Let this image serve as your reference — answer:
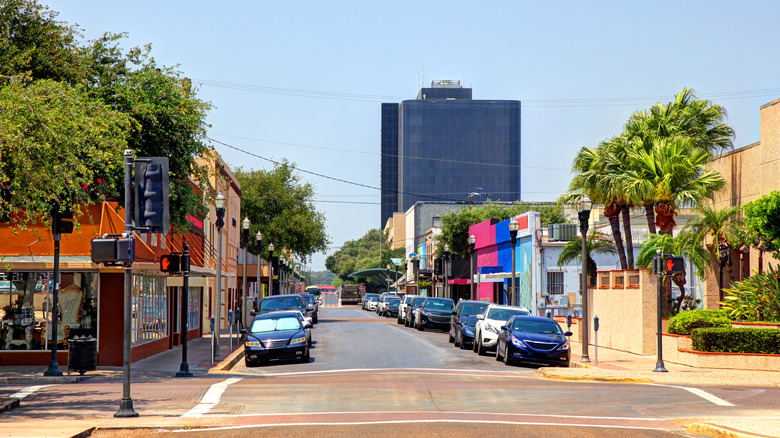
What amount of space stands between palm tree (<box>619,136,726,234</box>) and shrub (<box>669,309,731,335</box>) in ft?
14.2

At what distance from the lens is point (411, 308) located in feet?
161

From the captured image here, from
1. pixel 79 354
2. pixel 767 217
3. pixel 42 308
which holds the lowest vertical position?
pixel 79 354

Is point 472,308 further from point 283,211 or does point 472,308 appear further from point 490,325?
point 283,211

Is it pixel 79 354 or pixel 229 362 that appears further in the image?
pixel 229 362

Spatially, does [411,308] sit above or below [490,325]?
below

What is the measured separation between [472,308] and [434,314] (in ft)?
32.9

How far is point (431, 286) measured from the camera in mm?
89000

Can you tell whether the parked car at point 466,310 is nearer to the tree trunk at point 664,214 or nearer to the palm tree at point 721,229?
the tree trunk at point 664,214

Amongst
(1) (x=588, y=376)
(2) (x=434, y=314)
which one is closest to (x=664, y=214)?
(1) (x=588, y=376)

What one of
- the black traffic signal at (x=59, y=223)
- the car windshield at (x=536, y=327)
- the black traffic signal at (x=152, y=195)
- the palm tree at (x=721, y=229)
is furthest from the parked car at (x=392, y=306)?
the black traffic signal at (x=152, y=195)

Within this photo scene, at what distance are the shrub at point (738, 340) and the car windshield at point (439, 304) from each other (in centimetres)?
2162

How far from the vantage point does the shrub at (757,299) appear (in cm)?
2559

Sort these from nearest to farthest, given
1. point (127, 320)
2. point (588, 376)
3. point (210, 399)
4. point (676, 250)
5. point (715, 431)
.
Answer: point (715, 431), point (127, 320), point (210, 399), point (588, 376), point (676, 250)

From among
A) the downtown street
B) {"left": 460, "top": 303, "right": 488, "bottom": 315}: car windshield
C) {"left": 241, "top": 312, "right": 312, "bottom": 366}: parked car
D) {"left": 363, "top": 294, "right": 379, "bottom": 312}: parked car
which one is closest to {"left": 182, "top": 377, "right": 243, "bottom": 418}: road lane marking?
the downtown street
